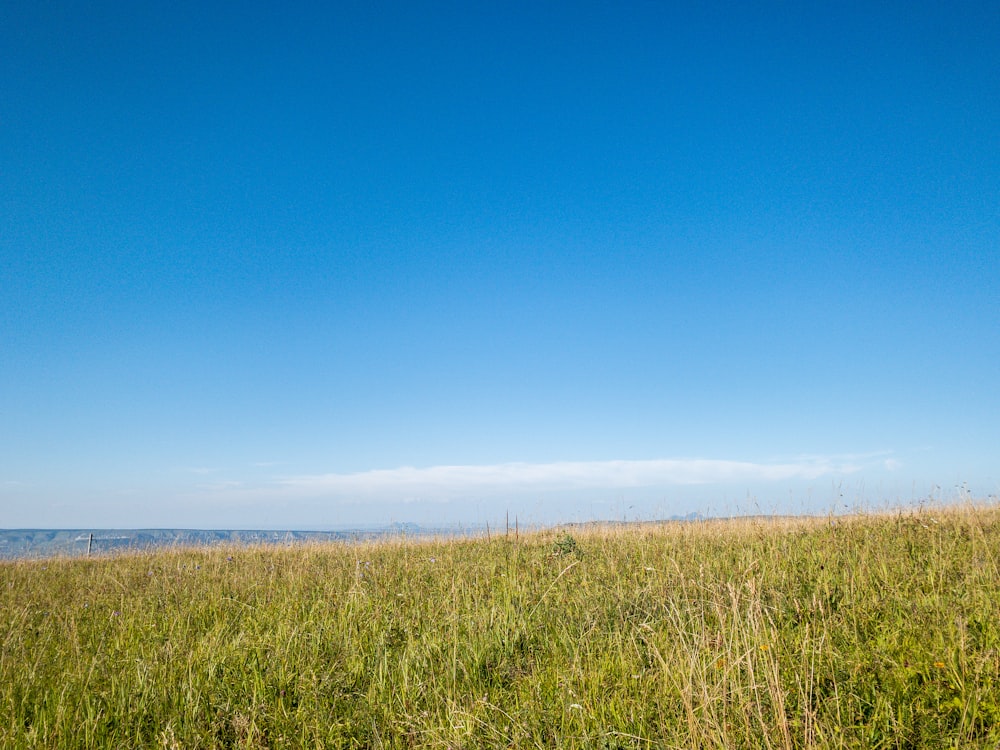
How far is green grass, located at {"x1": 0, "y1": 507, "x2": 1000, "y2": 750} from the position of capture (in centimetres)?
281

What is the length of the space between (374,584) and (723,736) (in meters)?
5.07

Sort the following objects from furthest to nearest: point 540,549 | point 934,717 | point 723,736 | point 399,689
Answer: point 540,549 → point 399,689 → point 934,717 → point 723,736

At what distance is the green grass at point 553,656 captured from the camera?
9.22ft

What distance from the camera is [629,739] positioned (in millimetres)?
2783

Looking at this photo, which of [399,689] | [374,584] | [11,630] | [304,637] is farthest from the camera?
[374,584]

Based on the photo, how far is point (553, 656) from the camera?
3.95 metres

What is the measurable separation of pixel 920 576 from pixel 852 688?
2.78m

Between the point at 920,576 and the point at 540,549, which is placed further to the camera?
the point at 540,549

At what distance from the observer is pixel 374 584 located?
6699 mm

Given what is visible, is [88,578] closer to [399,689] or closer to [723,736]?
[399,689]

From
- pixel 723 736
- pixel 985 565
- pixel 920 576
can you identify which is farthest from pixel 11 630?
pixel 985 565

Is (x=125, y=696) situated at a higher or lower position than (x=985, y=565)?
lower

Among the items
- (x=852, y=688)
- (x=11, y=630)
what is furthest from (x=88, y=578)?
(x=852, y=688)

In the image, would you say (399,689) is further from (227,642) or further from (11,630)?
(11,630)
